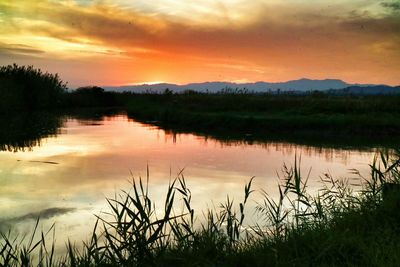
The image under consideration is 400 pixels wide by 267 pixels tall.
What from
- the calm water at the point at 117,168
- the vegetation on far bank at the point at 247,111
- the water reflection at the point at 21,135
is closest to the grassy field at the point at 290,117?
the vegetation on far bank at the point at 247,111

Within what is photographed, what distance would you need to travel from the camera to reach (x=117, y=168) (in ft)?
44.0

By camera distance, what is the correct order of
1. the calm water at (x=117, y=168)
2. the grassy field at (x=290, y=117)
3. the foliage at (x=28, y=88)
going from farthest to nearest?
the foliage at (x=28, y=88), the grassy field at (x=290, y=117), the calm water at (x=117, y=168)

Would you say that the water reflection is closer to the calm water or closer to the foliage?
the calm water

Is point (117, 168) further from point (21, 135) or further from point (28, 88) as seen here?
point (28, 88)

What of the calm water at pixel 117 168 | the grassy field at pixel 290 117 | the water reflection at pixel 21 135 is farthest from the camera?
the grassy field at pixel 290 117

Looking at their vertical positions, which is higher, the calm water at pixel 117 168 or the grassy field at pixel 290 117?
the grassy field at pixel 290 117

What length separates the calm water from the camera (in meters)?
8.70

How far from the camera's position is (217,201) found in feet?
30.4

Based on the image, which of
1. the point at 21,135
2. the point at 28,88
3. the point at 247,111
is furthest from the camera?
the point at 28,88

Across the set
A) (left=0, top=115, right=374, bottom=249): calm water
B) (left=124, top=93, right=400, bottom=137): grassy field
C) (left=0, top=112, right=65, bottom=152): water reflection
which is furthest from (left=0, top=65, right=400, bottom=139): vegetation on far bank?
(left=0, top=112, right=65, bottom=152): water reflection

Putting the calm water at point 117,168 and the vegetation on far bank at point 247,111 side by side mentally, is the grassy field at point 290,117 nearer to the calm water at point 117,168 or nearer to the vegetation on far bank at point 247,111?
the vegetation on far bank at point 247,111

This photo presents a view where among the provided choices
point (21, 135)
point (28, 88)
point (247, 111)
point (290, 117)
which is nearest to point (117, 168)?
point (21, 135)

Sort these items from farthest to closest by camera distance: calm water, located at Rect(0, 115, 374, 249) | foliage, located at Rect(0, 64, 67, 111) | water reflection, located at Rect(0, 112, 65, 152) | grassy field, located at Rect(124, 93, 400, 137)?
foliage, located at Rect(0, 64, 67, 111), grassy field, located at Rect(124, 93, 400, 137), water reflection, located at Rect(0, 112, 65, 152), calm water, located at Rect(0, 115, 374, 249)

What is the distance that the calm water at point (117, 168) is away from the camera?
8.70 metres
